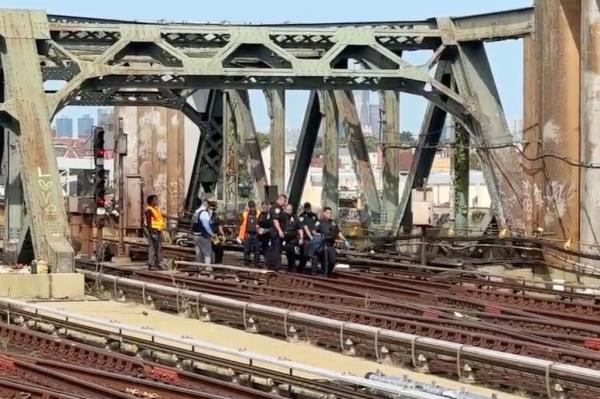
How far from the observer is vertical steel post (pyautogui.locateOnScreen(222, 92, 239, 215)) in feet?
142

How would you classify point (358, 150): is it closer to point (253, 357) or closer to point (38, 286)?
point (38, 286)

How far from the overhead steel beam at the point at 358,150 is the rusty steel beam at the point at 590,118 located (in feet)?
32.3

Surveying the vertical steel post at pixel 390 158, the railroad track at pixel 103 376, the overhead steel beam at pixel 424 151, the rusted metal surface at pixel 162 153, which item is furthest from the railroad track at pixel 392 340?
the rusted metal surface at pixel 162 153

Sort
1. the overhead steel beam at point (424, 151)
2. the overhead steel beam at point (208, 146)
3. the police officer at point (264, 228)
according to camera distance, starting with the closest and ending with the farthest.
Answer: the police officer at point (264, 228)
the overhead steel beam at point (424, 151)
the overhead steel beam at point (208, 146)

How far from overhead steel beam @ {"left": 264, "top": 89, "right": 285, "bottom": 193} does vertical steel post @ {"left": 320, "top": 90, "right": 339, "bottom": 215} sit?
3.67 m

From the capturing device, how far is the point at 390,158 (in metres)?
33.5

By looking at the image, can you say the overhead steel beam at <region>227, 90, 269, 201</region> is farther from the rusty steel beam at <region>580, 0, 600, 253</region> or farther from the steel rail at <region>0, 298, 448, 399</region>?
the steel rail at <region>0, 298, 448, 399</region>

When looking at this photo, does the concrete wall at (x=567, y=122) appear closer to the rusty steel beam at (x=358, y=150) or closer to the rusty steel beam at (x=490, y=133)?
the rusty steel beam at (x=490, y=133)

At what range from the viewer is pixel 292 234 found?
25047 millimetres

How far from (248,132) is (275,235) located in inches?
657

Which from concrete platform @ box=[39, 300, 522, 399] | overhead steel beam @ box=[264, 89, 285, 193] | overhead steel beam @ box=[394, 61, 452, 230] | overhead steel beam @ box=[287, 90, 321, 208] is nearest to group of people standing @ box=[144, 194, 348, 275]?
concrete platform @ box=[39, 300, 522, 399]

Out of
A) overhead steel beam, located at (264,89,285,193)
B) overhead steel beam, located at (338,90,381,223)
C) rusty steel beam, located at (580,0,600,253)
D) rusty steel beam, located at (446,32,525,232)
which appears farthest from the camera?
overhead steel beam, located at (264,89,285,193)

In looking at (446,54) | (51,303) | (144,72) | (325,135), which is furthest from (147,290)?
(325,135)

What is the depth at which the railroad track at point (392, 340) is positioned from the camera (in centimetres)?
1369
